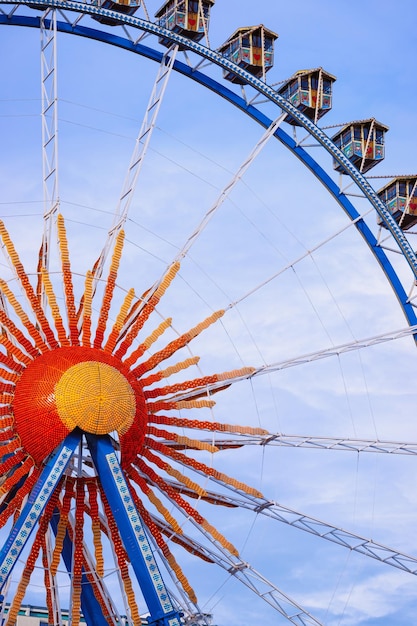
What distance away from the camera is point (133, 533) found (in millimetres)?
17609

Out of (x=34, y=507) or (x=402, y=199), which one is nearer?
(x=34, y=507)

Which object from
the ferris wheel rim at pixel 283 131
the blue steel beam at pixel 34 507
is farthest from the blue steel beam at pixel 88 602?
the ferris wheel rim at pixel 283 131

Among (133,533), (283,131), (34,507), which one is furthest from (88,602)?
(283,131)

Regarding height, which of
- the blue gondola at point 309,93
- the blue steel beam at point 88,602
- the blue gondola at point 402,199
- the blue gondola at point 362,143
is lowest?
the blue steel beam at point 88,602

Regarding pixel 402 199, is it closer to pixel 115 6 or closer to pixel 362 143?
pixel 362 143

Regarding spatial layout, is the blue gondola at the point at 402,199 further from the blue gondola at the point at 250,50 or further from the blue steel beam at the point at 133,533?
the blue steel beam at the point at 133,533

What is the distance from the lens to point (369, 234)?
23672 mm

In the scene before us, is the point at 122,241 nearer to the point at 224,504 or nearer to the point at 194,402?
the point at 194,402

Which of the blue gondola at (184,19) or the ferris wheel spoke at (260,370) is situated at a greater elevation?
the blue gondola at (184,19)

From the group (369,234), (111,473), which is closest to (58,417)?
(111,473)

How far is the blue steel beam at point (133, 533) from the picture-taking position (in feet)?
56.9

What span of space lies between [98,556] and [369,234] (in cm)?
895

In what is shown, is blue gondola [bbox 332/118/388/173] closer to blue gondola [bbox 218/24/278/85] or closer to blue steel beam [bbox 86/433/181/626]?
blue gondola [bbox 218/24/278/85]

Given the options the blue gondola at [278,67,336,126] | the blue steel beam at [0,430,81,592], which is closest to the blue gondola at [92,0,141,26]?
the blue gondola at [278,67,336,126]
